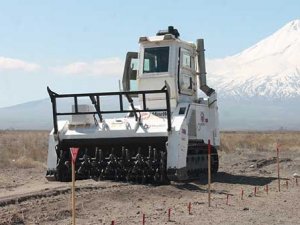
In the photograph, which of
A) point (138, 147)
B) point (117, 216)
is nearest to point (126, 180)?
point (138, 147)

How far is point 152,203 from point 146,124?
383 cm

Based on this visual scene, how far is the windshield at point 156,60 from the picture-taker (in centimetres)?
1989

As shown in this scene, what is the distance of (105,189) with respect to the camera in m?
16.7

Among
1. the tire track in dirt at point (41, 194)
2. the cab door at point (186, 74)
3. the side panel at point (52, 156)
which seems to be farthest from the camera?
the cab door at point (186, 74)

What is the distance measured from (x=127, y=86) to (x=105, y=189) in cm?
521

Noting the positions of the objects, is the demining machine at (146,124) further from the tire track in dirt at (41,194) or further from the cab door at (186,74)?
the tire track in dirt at (41,194)

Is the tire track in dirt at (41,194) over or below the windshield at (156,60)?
below

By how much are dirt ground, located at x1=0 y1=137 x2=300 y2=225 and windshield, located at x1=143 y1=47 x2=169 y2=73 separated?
3.66 meters

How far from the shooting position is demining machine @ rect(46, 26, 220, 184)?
17.7 metres

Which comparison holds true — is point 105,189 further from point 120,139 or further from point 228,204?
point 228,204

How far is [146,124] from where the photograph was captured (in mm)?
18312

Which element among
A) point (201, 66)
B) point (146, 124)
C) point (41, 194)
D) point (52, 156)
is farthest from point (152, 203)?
point (201, 66)

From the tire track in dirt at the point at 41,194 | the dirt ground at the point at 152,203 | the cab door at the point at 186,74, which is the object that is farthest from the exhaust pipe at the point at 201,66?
the tire track in dirt at the point at 41,194

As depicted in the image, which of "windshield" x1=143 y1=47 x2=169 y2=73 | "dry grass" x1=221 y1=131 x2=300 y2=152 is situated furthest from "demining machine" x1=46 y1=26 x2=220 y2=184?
"dry grass" x1=221 y1=131 x2=300 y2=152
